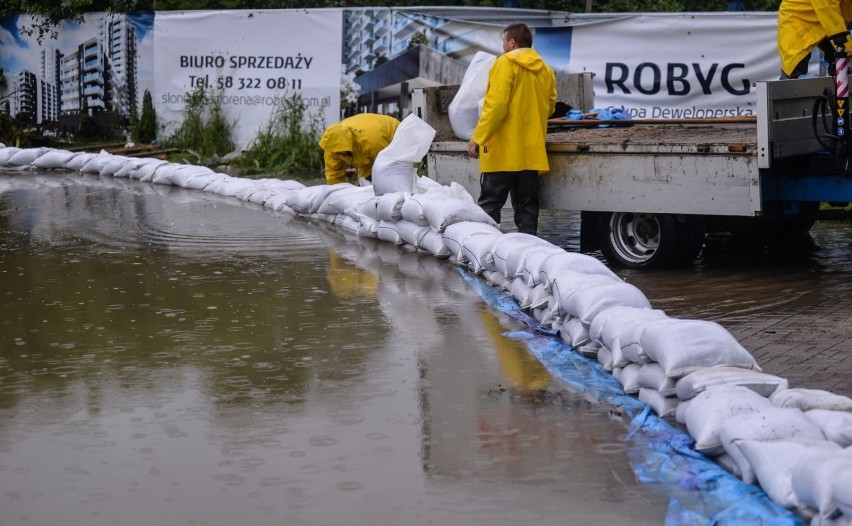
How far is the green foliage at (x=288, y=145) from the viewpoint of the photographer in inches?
587

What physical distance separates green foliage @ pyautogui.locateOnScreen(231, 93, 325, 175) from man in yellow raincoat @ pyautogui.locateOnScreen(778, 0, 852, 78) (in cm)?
792

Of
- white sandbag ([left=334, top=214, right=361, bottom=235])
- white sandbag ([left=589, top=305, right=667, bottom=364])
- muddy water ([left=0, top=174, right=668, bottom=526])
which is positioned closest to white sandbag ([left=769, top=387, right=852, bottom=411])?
muddy water ([left=0, top=174, right=668, bottom=526])

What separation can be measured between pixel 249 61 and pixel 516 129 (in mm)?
8233

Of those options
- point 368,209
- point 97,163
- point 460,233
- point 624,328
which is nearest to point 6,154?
point 97,163

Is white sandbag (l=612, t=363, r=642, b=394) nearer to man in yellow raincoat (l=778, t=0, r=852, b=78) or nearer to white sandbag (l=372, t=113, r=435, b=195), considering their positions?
man in yellow raincoat (l=778, t=0, r=852, b=78)

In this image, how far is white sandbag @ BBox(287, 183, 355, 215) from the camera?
9.83 metres

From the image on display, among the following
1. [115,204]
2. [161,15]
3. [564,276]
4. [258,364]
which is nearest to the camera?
[258,364]

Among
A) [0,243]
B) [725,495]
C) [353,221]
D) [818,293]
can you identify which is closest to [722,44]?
Result: [353,221]

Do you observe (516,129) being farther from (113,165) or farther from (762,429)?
(113,165)

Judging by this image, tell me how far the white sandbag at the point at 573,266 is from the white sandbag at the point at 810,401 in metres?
1.93

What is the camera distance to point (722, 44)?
13.3 meters

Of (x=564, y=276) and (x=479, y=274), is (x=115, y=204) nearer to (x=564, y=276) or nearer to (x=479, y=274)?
(x=479, y=274)

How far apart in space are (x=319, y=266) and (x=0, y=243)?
2780 mm

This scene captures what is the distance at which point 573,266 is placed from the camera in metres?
5.89
